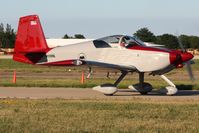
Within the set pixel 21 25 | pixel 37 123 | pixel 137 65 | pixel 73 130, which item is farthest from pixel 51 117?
pixel 21 25

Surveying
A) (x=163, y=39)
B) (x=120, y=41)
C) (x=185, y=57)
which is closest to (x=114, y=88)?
(x=120, y=41)

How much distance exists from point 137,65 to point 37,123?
10.2 meters

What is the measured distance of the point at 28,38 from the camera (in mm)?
23812

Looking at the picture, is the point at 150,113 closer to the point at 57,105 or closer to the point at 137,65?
the point at 57,105

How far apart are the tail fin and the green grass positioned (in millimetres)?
7304

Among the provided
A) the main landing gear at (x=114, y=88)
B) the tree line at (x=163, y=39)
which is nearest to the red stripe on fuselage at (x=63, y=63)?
the main landing gear at (x=114, y=88)

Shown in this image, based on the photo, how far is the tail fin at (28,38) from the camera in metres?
23.6

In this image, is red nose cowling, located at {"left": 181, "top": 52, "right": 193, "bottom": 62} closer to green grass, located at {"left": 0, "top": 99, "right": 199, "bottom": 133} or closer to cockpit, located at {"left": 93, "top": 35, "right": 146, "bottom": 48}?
cockpit, located at {"left": 93, "top": 35, "right": 146, "bottom": 48}

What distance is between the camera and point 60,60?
22.4m

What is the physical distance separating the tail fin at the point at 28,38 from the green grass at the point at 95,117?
24.0 ft

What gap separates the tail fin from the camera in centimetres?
2358

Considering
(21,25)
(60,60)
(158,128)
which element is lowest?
(158,128)

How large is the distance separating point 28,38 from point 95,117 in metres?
11.7

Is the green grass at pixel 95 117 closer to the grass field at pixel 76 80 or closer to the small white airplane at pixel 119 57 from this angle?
the small white airplane at pixel 119 57
